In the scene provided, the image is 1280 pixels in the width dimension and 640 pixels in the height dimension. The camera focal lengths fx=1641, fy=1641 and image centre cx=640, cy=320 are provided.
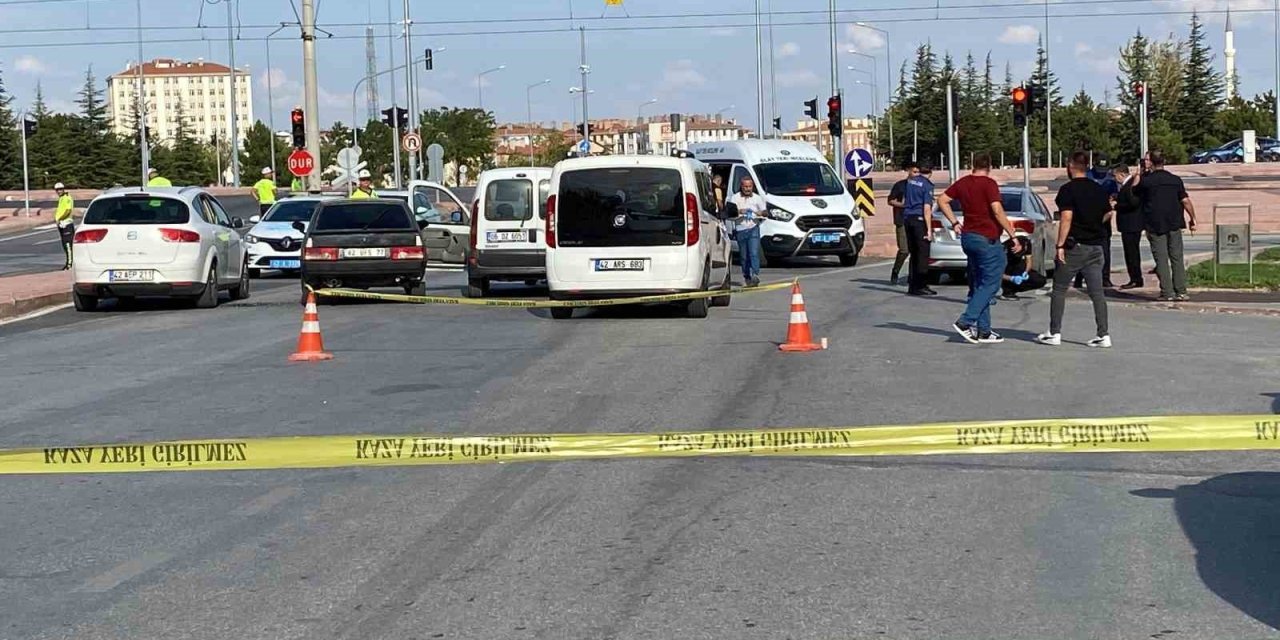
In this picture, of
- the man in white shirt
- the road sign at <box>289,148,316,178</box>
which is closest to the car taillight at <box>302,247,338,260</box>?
the man in white shirt

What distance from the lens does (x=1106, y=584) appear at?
6.23 meters

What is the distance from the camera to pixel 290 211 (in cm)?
2998

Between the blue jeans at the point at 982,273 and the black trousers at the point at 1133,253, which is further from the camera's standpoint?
the black trousers at the point at 1133,253

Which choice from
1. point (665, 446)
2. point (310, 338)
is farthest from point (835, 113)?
point (665, 446)

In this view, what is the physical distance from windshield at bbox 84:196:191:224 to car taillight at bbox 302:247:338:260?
1.60m

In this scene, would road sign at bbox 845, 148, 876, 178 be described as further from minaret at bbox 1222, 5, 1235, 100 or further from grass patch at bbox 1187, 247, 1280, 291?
minaret at bbox 1222, 5, 1235, 100

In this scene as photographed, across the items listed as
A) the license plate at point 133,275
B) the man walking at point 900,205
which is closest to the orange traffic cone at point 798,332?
the man walking at point 900,205

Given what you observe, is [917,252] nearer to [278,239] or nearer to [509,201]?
[509,201]

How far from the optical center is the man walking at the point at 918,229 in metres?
21.2

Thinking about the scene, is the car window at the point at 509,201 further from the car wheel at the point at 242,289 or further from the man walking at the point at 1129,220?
the man walking at the point at 1129,220

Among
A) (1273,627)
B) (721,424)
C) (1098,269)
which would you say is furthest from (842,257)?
(1273,627)

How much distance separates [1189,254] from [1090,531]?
79.4 feet

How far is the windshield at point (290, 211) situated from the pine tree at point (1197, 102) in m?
73.3

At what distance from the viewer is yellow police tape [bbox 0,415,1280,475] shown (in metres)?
9.08
